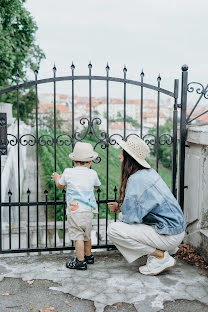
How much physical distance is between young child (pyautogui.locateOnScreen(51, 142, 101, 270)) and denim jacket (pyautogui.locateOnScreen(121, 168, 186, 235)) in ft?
1.39

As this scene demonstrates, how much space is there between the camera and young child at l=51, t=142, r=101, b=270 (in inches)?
159

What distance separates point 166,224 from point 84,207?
2.85 feet

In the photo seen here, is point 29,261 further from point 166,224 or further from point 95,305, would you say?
point 166,224

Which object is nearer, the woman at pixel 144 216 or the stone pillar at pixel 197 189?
the woman at pixel 144 216

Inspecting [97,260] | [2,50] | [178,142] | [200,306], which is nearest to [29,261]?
[97,260]

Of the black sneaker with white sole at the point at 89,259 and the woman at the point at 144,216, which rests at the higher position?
the woman at the point at 144,216

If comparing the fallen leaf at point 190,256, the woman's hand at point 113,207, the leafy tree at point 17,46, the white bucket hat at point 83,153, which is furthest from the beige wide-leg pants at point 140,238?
the leafy tree at point 17,46

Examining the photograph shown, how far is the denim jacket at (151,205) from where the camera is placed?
12.5ft

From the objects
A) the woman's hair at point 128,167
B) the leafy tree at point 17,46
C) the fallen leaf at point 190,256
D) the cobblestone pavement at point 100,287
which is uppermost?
the leafy tree at point 17,46

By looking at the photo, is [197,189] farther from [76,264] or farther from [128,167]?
[76,264]

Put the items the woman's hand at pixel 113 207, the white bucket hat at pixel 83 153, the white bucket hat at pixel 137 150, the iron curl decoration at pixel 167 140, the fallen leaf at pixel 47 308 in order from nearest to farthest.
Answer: the fallen leaf at pixel 47 308 → the white bucket hat at pixel 137 150 → the white bucket hat at pixel 83 153 → the woman's hand at pixel 113 207 → the iron curl decoration at pixel 167 140

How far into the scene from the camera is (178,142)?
489cm

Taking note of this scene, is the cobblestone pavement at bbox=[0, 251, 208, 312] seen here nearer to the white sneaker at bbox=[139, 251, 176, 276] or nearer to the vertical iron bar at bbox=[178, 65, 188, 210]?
the white sneaker at bbox=[139, 251, 176, 276]

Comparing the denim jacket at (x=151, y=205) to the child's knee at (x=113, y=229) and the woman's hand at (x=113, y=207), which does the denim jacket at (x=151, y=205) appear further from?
the woman's hand at (x=113, y=207)
